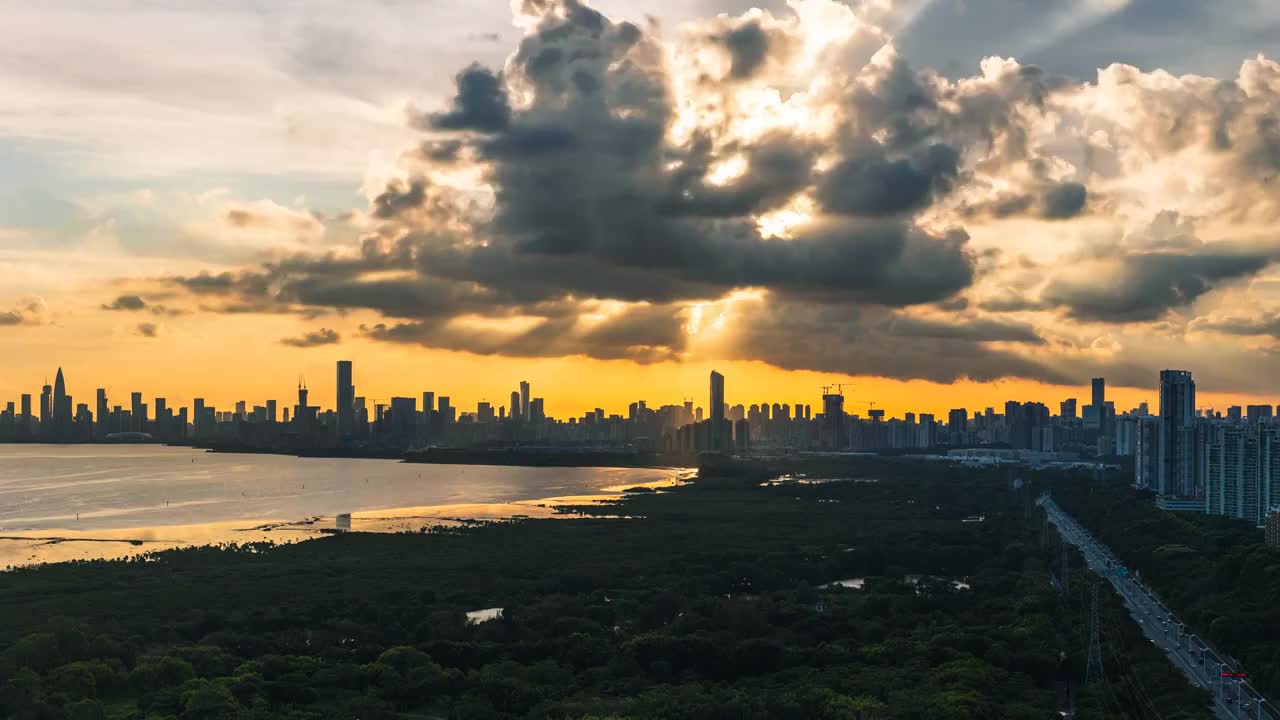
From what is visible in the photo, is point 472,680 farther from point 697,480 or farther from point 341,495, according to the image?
point 697,480

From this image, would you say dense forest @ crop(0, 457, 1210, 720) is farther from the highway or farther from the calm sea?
the calm sea

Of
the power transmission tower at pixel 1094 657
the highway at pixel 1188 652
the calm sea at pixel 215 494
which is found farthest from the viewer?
the calm sea at pixel 215 494

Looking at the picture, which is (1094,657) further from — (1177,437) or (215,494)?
(215,494)

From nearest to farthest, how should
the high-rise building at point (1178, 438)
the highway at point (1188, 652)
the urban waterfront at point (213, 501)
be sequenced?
the highway at point (1188, 652) < the urban waterfront at point (213, 501) < the high-rise building at point (1178, 438)

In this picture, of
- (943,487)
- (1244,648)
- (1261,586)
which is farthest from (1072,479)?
(1244,648)

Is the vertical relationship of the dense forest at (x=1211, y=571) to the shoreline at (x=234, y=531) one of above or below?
above

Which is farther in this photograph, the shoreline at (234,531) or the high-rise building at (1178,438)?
the high-rise building at (1178,438)

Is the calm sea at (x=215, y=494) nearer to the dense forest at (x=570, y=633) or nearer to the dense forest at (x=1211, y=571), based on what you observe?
the dense forest at (x=570, y=633)

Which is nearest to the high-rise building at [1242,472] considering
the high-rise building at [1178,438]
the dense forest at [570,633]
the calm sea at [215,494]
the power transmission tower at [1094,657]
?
the high-rise building at [1178,438]
